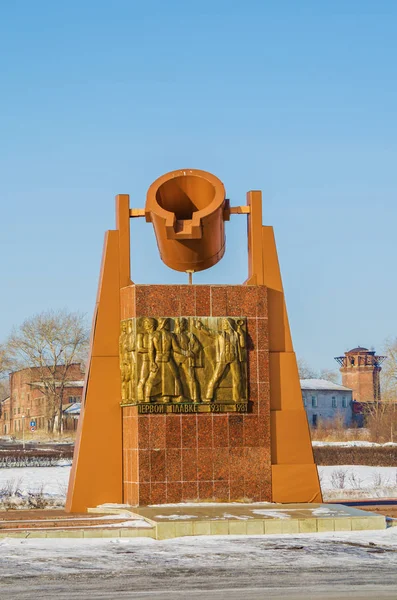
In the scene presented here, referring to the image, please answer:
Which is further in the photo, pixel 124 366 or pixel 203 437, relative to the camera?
pixel 124 366

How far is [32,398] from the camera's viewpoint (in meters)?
86.4

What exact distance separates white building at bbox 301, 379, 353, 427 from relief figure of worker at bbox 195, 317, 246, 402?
67.2 metres

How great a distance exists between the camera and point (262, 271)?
16312 millimetres

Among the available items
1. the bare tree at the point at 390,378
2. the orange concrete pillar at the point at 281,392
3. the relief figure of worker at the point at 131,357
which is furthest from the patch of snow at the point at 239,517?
the bare tree at the point at 390,378

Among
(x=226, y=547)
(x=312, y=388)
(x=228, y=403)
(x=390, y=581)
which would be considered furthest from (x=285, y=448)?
(x=312, y=388)

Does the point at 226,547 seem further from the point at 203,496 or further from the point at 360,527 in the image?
the point at 203,496

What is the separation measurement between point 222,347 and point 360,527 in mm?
3799

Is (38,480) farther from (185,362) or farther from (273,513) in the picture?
(273,513)

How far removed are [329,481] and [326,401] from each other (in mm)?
61424

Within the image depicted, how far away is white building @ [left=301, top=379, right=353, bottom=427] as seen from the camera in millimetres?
83500

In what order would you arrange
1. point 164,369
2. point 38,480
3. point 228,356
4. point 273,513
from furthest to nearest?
point 38,480, point 228,356, point 164,369, point 273,513

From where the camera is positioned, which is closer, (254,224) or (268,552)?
(268,552)

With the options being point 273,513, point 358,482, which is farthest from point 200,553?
point 358,482

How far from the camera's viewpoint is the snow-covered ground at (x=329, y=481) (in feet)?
66.4
